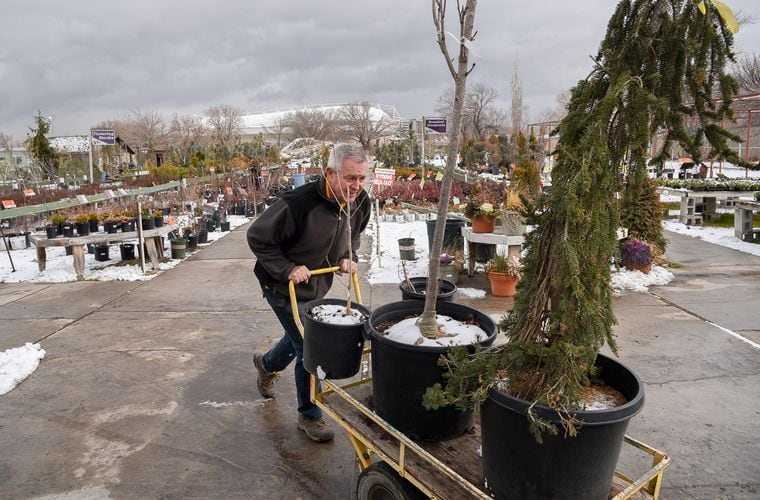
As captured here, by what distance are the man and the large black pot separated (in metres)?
1.26

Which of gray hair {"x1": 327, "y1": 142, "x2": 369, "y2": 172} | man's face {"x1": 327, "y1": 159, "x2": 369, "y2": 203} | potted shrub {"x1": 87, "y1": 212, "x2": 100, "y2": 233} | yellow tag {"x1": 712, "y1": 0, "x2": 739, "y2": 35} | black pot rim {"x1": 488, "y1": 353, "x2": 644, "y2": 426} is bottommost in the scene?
black pot rim {"x1": 488, "y1": 353, "x2": 644, "y2": 426}

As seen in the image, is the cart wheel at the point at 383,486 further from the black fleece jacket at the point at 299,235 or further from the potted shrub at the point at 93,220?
the potted shrub at the point at 93,220

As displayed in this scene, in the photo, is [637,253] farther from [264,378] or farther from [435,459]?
[435,459]

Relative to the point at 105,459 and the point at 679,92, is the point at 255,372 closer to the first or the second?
the point at 105,459

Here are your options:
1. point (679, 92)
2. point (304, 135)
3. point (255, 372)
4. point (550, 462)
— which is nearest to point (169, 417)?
point (255, 372)

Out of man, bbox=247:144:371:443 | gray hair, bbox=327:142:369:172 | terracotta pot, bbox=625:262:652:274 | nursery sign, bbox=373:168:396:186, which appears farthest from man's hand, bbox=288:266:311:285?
nursery sign, bbox=373:168:396:186

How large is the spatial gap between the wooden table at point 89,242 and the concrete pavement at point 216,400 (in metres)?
0.95

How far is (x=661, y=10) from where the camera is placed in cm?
170

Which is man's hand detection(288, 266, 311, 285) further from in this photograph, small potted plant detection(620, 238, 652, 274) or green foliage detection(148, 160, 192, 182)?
green foliage detection(148, 160, 192, 182)

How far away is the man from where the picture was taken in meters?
2.61

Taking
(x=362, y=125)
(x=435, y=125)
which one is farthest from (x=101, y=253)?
Result: (x=362, y=125)

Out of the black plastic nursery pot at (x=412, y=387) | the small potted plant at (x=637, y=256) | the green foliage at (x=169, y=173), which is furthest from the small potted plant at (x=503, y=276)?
the green foliage at (x=169, y=173)

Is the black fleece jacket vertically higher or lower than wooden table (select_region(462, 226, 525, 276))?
higher

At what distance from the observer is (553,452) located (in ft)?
5.07
